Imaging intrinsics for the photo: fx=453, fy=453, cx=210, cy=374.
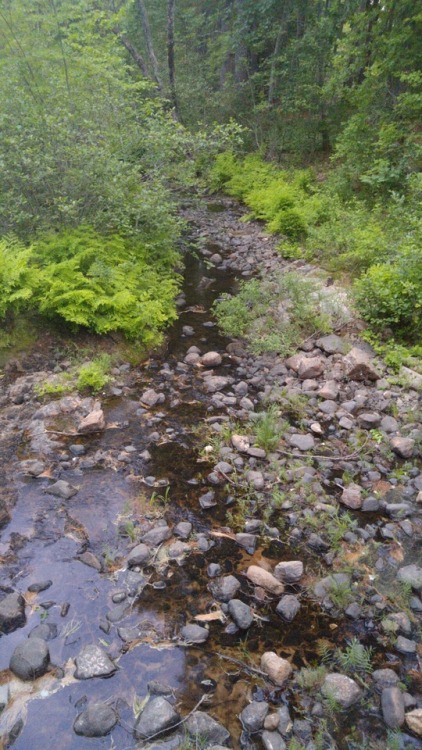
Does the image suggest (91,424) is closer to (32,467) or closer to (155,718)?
(32,467)

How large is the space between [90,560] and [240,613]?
61.5 inches

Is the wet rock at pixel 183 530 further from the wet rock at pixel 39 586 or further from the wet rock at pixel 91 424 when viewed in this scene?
the wet rock at pixel 91 424

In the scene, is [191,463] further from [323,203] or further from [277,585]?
[323,203]

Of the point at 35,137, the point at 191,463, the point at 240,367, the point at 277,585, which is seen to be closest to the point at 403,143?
the point at 240,367

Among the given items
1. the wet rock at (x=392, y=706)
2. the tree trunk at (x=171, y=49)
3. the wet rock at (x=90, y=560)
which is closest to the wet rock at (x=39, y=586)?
the wet rock at (x=90, y=560)

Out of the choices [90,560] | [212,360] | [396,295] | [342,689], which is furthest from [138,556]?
[396,295]

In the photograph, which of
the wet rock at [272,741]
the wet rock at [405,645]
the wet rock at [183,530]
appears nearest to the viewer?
the wet rock at [272,741]

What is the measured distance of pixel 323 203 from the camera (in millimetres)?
13008

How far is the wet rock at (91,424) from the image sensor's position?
620 cm

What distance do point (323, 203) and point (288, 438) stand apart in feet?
30.3

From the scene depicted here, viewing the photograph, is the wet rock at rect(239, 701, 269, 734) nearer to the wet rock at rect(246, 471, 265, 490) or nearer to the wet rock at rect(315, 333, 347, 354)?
the wet rock at rect(246, 471, 265, 490)

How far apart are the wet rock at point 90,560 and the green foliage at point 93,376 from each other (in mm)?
2937

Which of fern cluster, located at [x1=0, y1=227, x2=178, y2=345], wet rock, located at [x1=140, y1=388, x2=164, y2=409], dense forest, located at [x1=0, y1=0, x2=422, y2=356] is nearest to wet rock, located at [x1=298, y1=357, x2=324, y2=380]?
dense forest, located at [x1=0, y1=0, x2=422, y2=356]

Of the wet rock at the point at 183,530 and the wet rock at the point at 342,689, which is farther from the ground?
the wet rock at the point at 183,530
